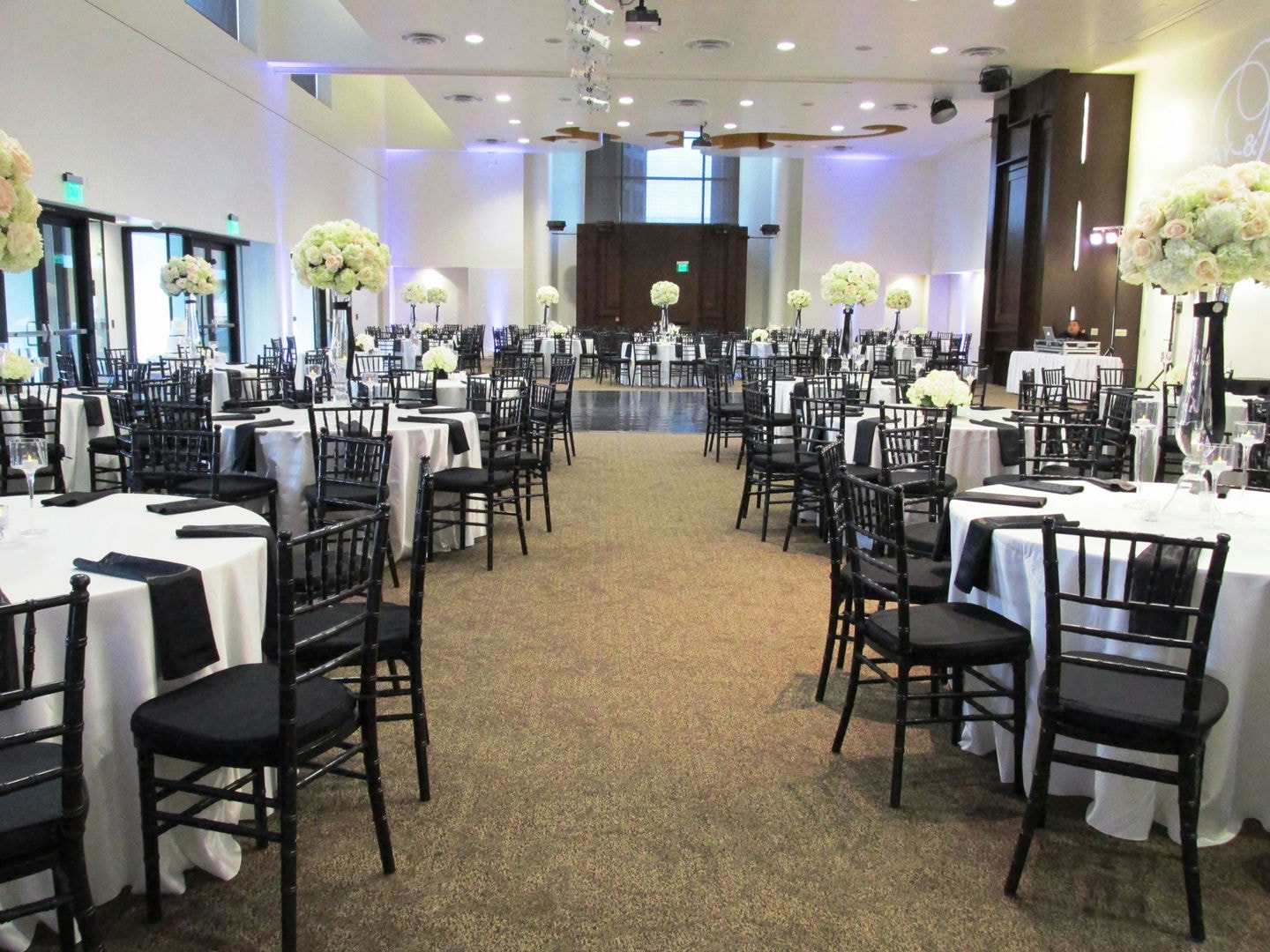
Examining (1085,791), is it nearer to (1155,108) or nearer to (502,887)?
(502,887)

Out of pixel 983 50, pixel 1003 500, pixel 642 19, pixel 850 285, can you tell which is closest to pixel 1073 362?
pixel 850 285

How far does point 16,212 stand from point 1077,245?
13199 mm

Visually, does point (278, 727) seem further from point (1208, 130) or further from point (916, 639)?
point (1208, 130)

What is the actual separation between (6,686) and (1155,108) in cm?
1402

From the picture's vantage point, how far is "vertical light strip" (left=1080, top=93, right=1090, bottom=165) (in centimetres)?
1299

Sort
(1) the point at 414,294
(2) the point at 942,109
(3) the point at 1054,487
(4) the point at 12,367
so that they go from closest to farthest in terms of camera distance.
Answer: (3) the point at 1054,487, (4) the point at 12,367, (2) the point at 942,109, (1) the point at 414,294

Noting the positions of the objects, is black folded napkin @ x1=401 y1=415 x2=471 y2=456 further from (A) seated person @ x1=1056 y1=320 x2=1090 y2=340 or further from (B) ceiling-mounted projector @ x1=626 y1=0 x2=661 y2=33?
(A) seated person @ x1=1056 y1=320 x2=1090 y2=340

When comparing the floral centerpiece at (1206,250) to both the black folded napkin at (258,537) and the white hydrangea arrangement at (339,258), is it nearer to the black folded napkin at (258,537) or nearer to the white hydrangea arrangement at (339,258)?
the black folded napkin at (258,537)

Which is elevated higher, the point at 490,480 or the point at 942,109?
the point at 942,109

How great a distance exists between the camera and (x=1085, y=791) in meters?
2.84

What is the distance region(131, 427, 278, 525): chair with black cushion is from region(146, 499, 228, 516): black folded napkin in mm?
776

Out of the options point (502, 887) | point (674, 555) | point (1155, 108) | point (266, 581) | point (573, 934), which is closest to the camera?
point (573, 934)

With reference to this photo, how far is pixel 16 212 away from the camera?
2701mm

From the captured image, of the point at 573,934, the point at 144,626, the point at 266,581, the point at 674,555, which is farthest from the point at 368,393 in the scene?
the point at 573,934
